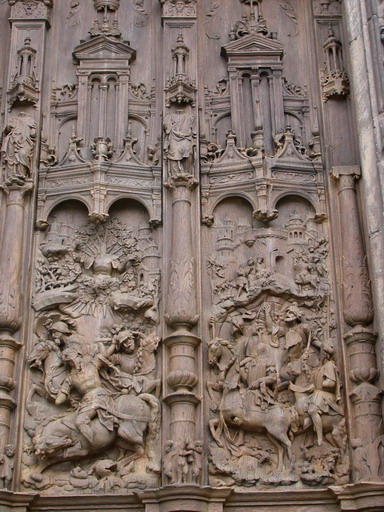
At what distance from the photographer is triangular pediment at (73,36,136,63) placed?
12469 mm

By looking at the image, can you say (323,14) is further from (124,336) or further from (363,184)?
(124,336)

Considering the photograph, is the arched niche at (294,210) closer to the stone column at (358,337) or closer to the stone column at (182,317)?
the stone column at (358,337)

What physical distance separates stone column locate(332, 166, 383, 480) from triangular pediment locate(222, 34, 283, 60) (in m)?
2.17

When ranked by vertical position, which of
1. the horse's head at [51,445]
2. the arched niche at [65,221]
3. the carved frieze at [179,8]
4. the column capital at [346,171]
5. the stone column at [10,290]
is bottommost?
the horse's head at [51,445]

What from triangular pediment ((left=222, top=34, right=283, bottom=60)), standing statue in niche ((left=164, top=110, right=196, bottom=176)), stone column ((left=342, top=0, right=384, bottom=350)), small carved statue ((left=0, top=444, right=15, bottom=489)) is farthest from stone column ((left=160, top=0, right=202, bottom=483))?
stone column ((left=342, top=0, right=384, bottom=350))

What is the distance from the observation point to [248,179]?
11570 mm

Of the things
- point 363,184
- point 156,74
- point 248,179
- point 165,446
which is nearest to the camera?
point 165,446

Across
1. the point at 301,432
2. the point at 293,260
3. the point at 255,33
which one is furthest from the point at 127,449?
the point at 255,33

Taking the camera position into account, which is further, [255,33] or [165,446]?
[255,33]

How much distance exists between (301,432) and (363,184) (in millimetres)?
2992

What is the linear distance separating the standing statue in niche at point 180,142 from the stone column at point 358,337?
1.82 meters

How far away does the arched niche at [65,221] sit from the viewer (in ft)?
37.8

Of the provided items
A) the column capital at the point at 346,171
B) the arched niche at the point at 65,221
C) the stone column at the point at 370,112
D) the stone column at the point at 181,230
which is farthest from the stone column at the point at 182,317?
the stone column at the point at 370,112

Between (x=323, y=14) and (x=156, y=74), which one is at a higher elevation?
(x=323, y=14)
